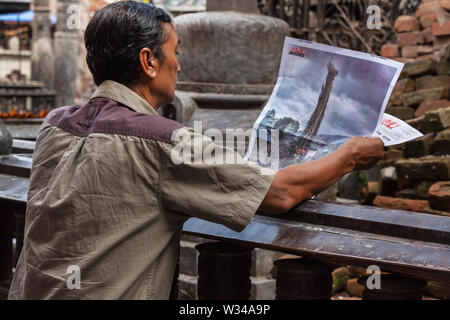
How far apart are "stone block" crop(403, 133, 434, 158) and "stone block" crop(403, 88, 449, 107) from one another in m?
0.59

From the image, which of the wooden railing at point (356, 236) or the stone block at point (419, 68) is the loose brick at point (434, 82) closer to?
the stone block at point (419, 68)

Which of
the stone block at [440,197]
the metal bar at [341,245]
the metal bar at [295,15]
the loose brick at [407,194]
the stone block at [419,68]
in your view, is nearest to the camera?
the metal bar at [341,245]

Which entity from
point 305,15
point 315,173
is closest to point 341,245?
point 315,173

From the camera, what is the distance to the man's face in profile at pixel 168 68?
1.50 meters

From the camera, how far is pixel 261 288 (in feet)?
10.9

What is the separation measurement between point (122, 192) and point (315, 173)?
0.45 meters

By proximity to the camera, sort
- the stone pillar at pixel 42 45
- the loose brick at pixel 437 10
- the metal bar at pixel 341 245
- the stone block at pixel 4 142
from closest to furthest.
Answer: the metal bar at pixel 341 245
the stone block at pixel 4 142
the loose brick at pixel 437 10
the stone pillar at pixel 42 45

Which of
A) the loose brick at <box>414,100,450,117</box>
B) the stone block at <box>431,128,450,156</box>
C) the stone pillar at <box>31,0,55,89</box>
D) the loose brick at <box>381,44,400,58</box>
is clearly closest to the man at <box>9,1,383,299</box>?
the stone block at <box>431,128,450,156</box>

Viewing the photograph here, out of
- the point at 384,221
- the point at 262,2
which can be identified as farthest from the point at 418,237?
the point at 262,2

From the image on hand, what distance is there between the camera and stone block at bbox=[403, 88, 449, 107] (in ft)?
16.1

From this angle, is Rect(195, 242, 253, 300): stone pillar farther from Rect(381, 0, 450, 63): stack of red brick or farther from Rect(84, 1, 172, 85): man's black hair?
Rect(381, 0, 450, 63): stack of red brick

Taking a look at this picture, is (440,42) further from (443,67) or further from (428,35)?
(443,67)

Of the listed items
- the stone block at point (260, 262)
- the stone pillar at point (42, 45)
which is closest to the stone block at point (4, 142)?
the stone block at point (260, 262)
